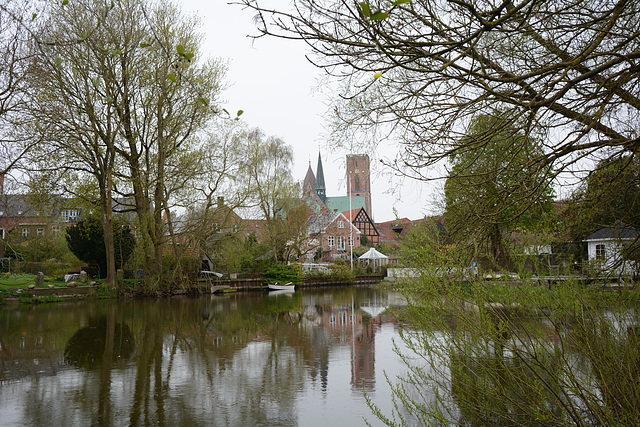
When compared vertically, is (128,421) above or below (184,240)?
below

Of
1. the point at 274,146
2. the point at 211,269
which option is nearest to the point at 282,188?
the point at 274,146

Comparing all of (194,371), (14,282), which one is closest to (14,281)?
(14,282)

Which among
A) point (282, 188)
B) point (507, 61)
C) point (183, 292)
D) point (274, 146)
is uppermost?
point (274, 146)

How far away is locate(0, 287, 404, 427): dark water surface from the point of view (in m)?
5.95

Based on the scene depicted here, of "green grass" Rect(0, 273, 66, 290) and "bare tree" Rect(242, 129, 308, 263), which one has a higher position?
"bare tree" Rect(242, 129, 308, 263)

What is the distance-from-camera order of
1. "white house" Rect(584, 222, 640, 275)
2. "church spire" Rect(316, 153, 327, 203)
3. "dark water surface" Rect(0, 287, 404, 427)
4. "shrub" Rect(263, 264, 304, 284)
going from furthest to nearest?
"church spire" Rect(316, 153, 327, 203)
"shrub" Rect(263, 264, 304, 284)
"dark water surface" Rect(0, 287, 404, 427)
"white house" Rect(584, 222, 640, 275)

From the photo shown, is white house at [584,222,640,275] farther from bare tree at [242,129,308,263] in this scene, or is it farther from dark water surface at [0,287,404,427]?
bare tree at [242,129,308,263]

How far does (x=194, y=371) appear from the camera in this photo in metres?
8.17

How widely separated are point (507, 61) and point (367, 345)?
23.0 feet

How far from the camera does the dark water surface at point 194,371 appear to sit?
19.5ft

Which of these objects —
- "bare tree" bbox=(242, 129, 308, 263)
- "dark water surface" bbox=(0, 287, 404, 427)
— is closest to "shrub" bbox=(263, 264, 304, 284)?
"bare tree" bbox=(242, 129, 308, 263)

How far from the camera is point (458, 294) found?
4375 mm

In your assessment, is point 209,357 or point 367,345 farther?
point 367,345

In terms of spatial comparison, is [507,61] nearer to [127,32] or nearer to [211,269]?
[127,32]
